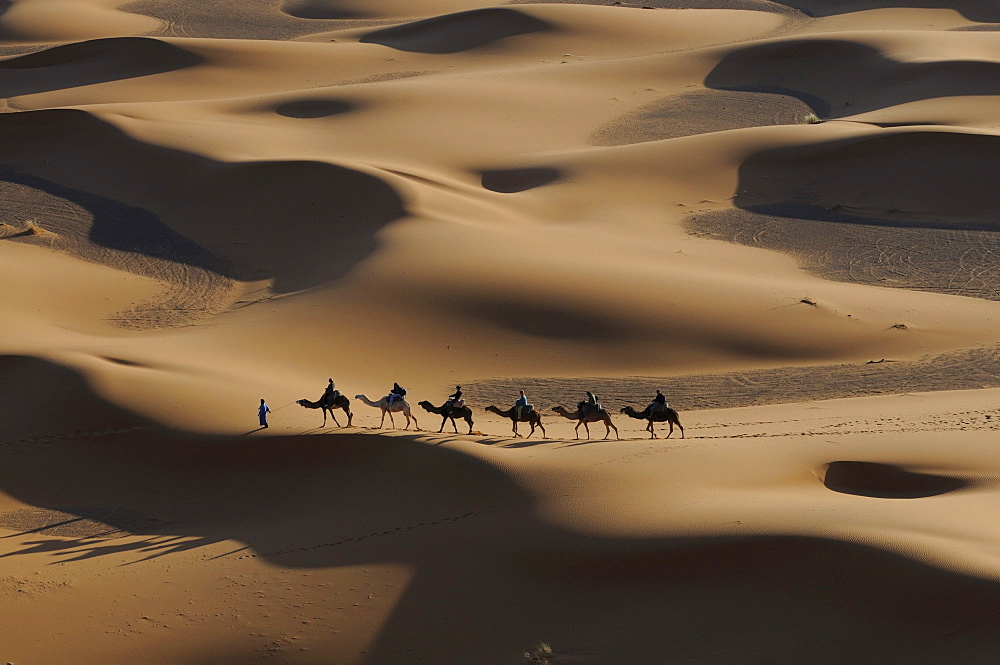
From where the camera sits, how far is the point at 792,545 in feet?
35.7

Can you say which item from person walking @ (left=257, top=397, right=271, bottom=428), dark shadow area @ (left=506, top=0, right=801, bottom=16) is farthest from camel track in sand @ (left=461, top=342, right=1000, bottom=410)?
dark shadow area @ (left=506, top=0, right=801, bottom=16)

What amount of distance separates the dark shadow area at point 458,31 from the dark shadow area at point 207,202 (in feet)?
75.3

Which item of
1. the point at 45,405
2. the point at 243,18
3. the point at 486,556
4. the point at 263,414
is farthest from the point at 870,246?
the point at 243,18

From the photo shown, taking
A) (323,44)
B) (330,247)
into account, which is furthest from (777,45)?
(330,247)

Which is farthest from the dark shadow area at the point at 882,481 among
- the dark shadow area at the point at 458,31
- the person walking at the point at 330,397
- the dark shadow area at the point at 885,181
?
the dark shadow area at the point at 458,31

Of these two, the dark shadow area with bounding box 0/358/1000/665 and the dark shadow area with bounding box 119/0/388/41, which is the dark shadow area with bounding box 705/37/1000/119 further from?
the dark shadow area with bounding box 0/358/1000/665

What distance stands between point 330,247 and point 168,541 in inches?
494

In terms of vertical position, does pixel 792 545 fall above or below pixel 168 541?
above

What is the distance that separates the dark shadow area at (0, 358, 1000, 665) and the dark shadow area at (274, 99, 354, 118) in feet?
76.1

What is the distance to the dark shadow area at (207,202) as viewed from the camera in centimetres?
2509

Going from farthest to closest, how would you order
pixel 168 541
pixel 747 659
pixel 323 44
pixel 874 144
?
pixel 323 44 → pixel 874 144 → pixel 168 541 → pixel 747 659

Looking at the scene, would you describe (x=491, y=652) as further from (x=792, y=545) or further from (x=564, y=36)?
(x=564, y=36)

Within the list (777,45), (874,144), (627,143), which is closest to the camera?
(874,144)

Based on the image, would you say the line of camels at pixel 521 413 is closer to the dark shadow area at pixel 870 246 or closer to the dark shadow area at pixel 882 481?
the dark shadow area at pixel 882 481
